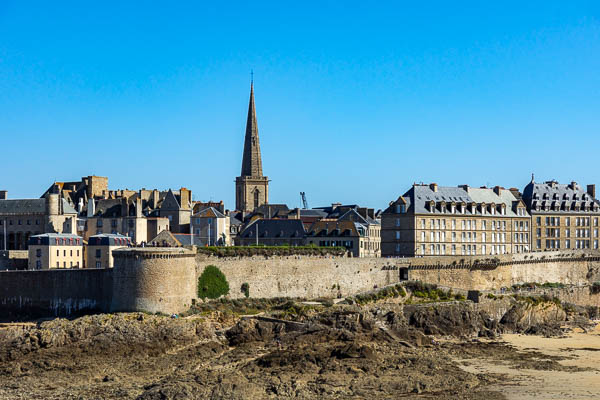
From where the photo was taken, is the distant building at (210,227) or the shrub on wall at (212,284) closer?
the shrub on wall at (212,284)

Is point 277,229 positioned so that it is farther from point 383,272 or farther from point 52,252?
point 52,252

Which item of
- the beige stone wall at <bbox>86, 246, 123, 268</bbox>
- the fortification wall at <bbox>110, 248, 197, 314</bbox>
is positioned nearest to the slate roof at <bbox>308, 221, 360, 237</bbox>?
the beige stone wall at <bbox>86, 246, 123, 268</bbox>

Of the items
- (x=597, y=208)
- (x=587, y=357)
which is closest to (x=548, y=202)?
(x=597, y=208)

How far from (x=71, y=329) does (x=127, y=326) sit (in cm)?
242

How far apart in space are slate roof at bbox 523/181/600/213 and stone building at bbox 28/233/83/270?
33865mm

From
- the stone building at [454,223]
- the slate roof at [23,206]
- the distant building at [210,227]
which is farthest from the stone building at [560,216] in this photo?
the slate roof at [23,206]

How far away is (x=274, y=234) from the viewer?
66.6m

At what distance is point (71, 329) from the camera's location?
42625 mm

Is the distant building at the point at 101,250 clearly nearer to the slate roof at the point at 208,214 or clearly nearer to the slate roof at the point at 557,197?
the slate roof at the point at 208,214

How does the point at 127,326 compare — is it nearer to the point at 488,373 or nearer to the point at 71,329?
the point at 71,329

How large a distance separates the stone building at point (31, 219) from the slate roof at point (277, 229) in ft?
39.7

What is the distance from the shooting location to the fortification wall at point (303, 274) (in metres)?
52.5

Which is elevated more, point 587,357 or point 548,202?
point 548,202

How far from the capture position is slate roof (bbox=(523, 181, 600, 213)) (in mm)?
71438
